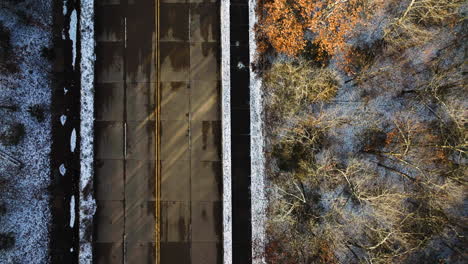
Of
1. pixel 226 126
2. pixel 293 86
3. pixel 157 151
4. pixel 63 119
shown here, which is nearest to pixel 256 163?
pixel 226 126

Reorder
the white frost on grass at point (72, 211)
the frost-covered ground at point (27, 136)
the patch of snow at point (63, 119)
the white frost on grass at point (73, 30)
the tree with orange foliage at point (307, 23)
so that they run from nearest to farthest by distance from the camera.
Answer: the frost-covered ground at point (27, 136)
the white frost on grass at point (72, 211)
the patch of snow at point (63, 119)
the white frost on grass at point (73, 30)
the tree with orange foliage at point (307, 23)

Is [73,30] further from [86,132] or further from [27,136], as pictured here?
[27,136]

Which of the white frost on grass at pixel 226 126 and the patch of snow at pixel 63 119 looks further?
the patch of snow at pixel 63 119

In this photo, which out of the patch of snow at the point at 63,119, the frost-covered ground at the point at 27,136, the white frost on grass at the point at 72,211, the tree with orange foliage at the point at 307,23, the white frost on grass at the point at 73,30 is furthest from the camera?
the tree with orange foliage at the point at 307,23

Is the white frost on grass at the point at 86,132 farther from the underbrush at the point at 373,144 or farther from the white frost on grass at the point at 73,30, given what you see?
the underbrush at the point at 373,144

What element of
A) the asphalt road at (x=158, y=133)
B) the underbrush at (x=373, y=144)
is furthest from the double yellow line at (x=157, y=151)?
the underbrush at (x=373, y=144)
